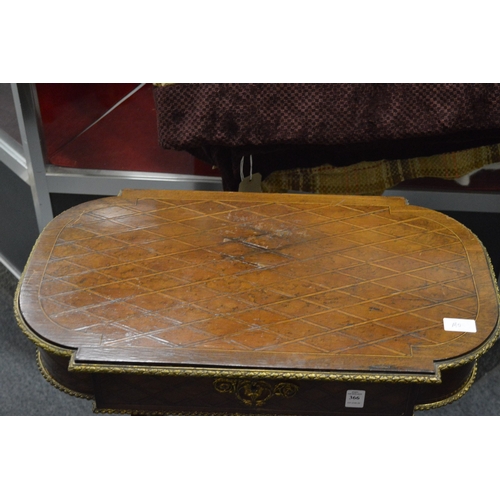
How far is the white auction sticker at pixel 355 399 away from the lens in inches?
47.1

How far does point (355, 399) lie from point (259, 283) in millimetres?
267

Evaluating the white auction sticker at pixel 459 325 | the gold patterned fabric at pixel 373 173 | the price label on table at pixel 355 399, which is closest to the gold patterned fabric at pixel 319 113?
the gold patterned fabric at pixel 373 173

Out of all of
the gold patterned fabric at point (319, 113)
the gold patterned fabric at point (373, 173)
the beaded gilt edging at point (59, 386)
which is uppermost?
the gold patterned fabric at point (319, 113)

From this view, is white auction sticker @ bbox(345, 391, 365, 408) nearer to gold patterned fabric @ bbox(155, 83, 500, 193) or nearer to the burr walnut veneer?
the burr walnut veneer

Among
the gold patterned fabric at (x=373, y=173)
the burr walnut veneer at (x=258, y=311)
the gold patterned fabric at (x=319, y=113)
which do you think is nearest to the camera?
the burr walnut veneer at (x=258, y=311)

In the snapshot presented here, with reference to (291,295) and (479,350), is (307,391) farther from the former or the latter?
(479,350)

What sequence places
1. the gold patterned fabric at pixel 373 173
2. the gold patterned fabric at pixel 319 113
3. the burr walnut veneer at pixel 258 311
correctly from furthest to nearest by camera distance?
the gold patterned fabric at pixel 373 173, the gold patterned fabric at pixel 319 113, the burr walnut veneer at pixel 258 311

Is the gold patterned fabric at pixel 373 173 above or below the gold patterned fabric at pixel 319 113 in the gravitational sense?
below

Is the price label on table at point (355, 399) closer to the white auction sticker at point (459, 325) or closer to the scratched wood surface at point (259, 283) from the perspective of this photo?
the scratched wood surface at point (259, 283)

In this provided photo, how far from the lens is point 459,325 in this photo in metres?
1.20

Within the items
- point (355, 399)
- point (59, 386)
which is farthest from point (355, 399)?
point (59, 386)

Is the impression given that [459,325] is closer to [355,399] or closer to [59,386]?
[355,399]

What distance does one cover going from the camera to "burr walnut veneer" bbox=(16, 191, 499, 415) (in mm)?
1154
